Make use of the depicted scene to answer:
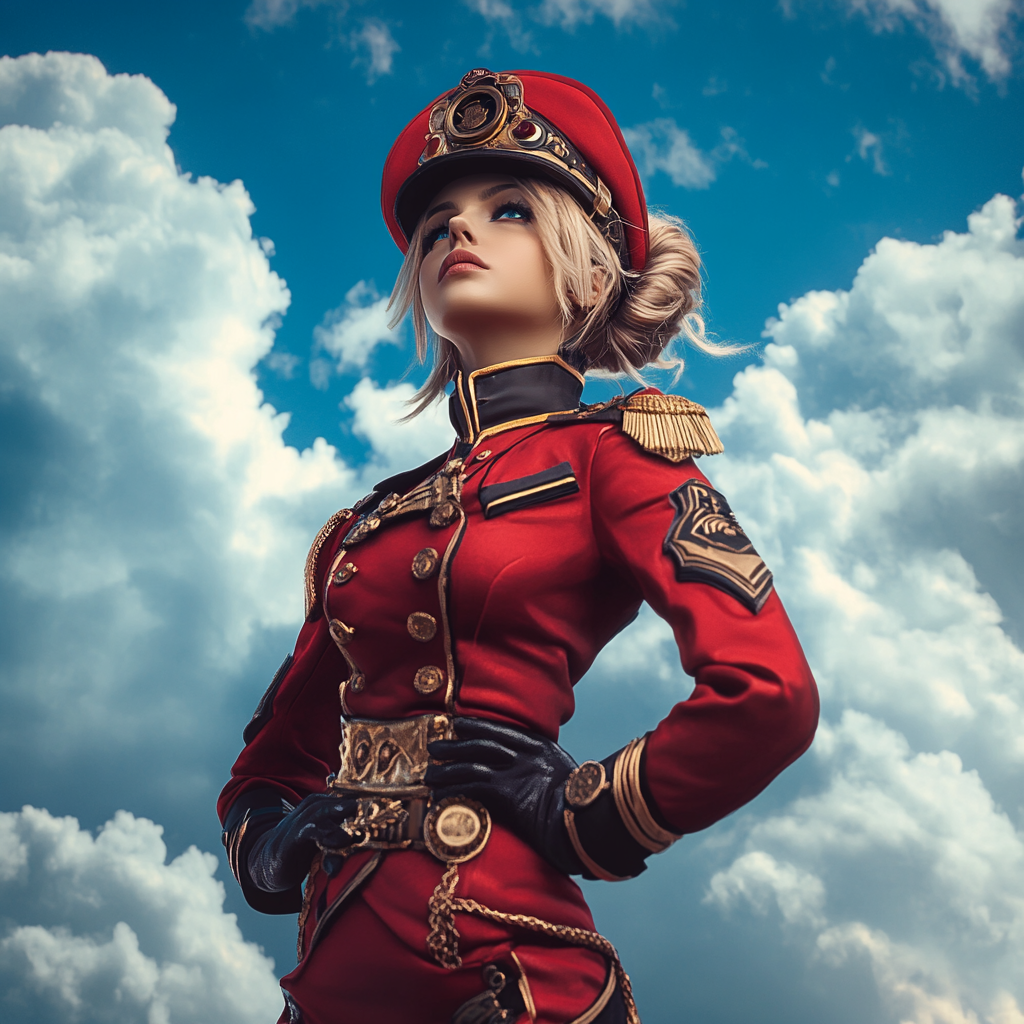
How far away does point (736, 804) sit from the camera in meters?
2.27

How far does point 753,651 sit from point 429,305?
179cm

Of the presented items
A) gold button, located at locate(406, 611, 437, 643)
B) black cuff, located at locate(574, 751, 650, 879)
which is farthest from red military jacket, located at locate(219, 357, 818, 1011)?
black cuff, located at locate(574, 751, 650, 879)

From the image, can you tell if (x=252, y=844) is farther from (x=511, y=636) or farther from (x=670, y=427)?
(x=670, y=427)

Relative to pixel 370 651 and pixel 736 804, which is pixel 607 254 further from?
pixel 736 804

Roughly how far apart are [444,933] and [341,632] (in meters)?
0.89

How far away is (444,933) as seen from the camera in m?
2.33

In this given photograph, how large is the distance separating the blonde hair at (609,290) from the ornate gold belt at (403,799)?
4.87ft

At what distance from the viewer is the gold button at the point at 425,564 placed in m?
2.68

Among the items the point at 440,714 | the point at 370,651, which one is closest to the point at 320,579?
the point at 370,651

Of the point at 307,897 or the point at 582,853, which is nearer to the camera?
the point at 582,853

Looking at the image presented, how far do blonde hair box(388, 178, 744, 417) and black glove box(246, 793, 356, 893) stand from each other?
1716 millimetres

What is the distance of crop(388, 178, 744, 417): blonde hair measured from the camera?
3.30 meters

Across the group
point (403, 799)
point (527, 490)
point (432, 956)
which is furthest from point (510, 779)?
point (527, 490)

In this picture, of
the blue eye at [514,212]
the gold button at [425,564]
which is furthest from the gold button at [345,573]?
the blue eye at [514,212]
